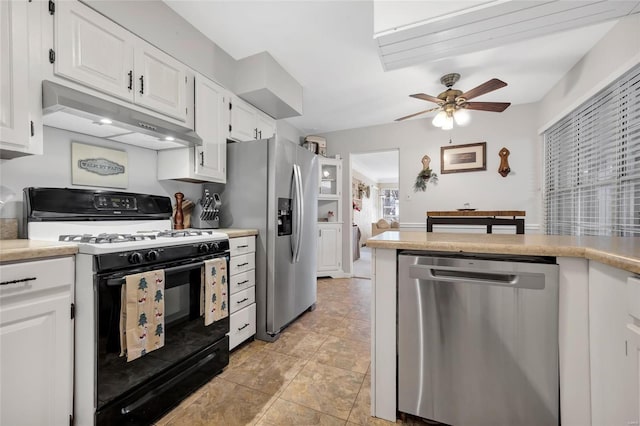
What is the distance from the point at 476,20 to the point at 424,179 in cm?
271

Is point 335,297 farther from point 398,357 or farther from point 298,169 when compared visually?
point 398,357

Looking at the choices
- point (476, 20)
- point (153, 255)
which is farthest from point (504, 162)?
point (153, 255)

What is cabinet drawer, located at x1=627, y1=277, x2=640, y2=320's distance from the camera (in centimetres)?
76

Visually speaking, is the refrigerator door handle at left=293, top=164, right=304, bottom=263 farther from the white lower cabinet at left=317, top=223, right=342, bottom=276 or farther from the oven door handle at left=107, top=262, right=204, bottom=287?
the white lower cabinet at left=317, top=223, right=342, bottom=276

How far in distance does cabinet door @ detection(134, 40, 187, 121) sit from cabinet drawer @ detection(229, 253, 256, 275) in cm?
119

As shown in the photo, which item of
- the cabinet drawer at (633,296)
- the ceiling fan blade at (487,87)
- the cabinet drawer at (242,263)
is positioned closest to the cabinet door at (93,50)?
the cabinet drawer at (242,263)

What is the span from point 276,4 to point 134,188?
1.75 metres

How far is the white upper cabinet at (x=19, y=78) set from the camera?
3.97ft

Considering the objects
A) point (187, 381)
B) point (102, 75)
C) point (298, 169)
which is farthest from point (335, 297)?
point (102, 75)

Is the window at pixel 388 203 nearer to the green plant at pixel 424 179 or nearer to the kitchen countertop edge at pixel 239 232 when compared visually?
the green plant at pixel 424 179

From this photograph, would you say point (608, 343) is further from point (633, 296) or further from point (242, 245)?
point (242, 245)

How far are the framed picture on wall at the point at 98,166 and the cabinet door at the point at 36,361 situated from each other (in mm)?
937

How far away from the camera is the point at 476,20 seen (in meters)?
1.65

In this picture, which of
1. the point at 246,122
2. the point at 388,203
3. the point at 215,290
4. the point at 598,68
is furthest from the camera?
the point at 388,203
